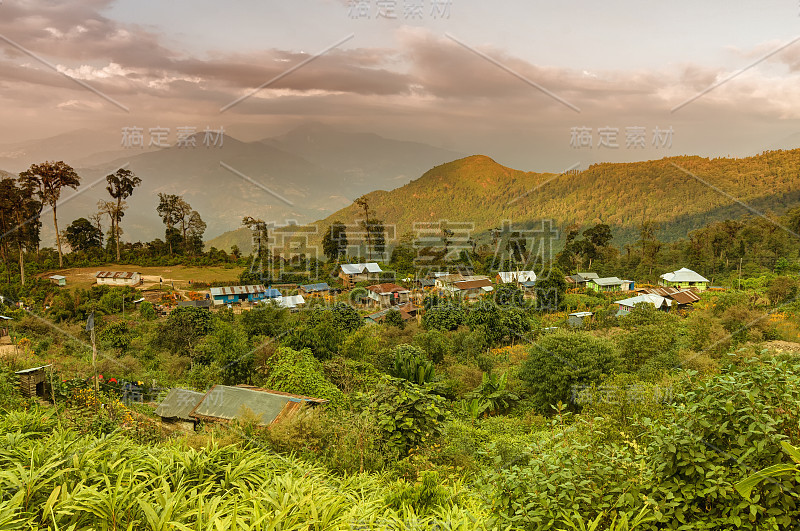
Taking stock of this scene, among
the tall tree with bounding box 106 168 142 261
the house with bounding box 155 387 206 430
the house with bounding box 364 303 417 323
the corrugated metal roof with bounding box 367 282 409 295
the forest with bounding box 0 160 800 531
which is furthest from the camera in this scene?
the tall tree with bounding box 106 168 142 261

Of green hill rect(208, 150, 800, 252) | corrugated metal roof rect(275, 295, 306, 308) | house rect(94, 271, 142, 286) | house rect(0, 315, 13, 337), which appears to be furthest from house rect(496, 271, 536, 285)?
house rect(0, 315, 13, 337)

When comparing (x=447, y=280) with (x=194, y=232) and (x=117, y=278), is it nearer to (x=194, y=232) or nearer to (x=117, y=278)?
(x=194, y=232)

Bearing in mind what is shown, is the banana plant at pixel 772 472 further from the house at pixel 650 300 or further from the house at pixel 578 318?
the house at pixel 650 300

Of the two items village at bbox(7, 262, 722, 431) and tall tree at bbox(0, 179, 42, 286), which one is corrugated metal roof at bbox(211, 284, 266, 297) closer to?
village at bbox(7, 262, 722, 431)

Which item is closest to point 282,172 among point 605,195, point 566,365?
point 605,195

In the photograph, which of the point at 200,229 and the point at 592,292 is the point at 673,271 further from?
the point at 200,229

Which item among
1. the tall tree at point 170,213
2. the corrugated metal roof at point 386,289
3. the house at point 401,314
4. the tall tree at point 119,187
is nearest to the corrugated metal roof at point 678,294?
the house at point 401,314
